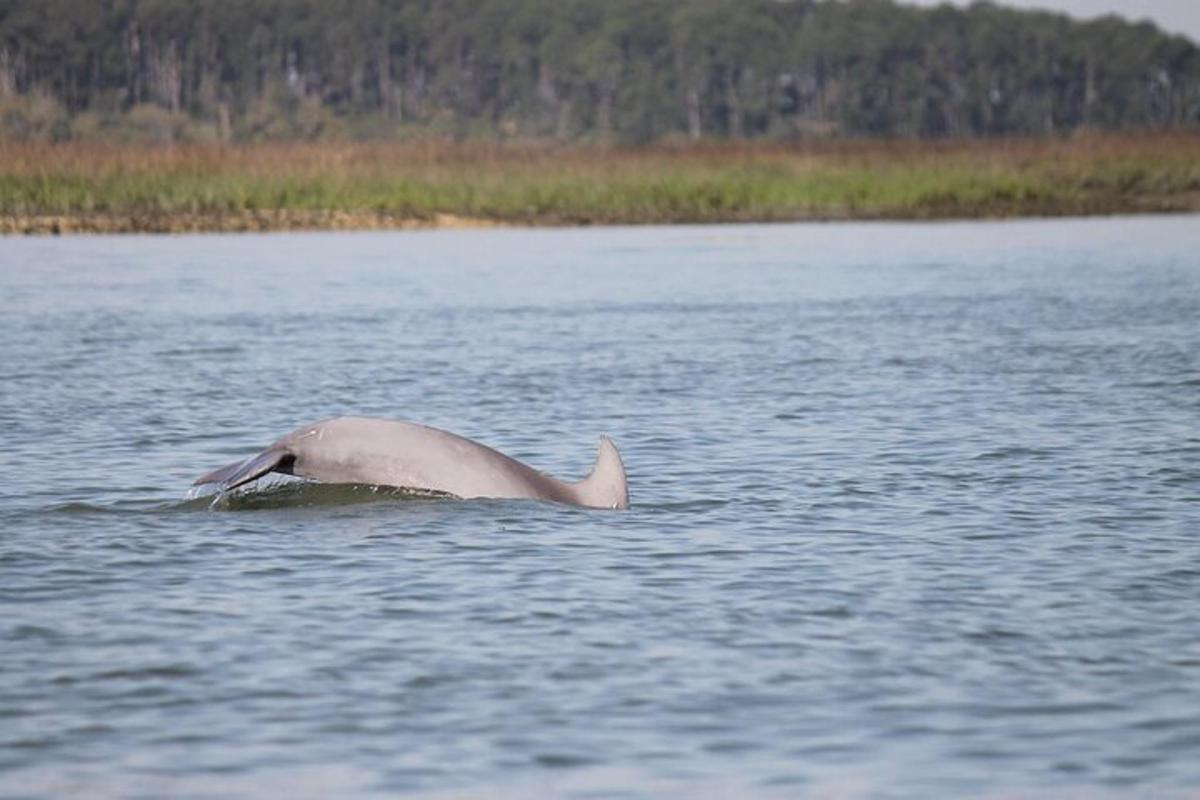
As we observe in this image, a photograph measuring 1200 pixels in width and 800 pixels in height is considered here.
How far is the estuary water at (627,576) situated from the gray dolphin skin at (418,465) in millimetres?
185

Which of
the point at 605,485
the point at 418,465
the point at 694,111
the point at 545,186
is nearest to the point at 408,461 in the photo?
the point at 418,465

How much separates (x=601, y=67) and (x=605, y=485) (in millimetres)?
124501

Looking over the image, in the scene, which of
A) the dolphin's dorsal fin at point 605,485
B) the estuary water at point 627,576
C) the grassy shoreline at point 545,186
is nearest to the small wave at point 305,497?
the estuary water at point 627,576

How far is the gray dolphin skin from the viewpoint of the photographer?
1316 cm

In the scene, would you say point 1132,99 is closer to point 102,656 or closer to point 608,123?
point 608,123

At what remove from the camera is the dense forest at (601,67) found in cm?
13125

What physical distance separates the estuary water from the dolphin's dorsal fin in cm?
14

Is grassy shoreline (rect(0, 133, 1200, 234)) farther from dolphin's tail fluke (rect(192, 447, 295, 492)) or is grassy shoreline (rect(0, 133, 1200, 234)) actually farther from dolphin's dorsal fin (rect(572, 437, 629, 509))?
dolphin's dorsal fin (rect(572, 437, 629, 509))

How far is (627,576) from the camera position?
1162cm

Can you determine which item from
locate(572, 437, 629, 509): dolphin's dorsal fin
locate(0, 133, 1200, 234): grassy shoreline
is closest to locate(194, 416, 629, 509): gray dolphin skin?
locate(572, 437, 629, 509): dolphin's dorsal fin

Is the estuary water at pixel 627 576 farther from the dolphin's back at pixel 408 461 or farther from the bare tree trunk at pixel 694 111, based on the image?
the bare tree trunk at pixel 694 111

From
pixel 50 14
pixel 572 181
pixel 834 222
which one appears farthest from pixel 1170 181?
pixel 50 14

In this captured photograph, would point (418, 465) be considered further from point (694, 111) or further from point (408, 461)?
point (694, 111)

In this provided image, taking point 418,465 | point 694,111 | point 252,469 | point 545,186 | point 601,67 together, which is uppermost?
point 601,67
